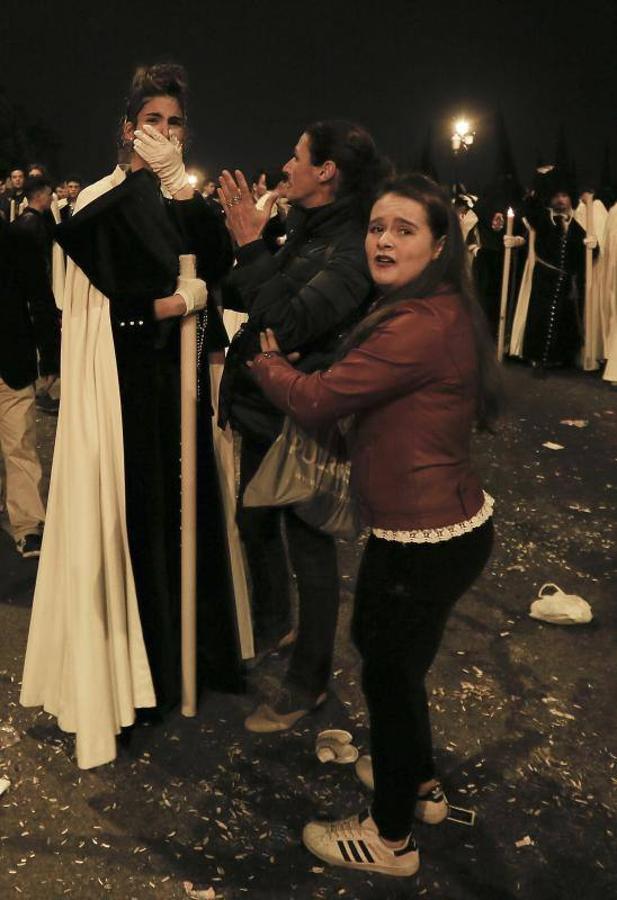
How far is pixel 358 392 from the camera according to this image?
2.15 m

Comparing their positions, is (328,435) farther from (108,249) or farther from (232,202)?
(108,249)

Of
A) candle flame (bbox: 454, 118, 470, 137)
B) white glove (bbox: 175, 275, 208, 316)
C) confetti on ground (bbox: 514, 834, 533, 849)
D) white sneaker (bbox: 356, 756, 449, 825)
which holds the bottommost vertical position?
confetti on ground (bbox: 514, 834, 533, 849)

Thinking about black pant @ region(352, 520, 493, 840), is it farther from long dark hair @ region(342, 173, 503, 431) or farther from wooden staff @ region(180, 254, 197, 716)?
wooden staff @ region(180, 254, 197, 716)

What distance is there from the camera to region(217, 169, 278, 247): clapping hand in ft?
8.51

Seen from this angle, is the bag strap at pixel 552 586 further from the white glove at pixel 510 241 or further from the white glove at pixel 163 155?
the white glove at pixel 510 241

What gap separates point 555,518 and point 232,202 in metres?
3.81

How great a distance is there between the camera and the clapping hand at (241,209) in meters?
2.59

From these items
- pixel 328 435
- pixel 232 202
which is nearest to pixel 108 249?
pixel 232 202

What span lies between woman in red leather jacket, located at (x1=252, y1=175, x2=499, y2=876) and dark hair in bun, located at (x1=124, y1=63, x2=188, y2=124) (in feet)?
3.63

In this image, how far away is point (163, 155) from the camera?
2.82m

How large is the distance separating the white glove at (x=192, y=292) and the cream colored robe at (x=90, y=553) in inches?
10.7

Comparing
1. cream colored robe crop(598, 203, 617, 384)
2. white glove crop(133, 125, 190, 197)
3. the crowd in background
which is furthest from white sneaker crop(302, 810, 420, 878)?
cream colored robe crop(598, 203, 617, 384)

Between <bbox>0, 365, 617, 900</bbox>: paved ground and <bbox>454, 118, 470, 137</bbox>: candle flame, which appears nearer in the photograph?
<bbox>0, 365, 617, 900</bbox>: paved ground

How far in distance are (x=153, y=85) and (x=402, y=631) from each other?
204 cm
